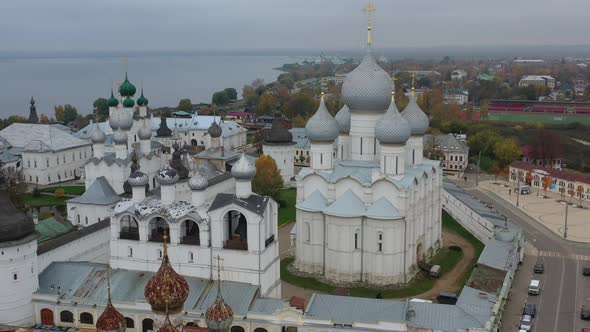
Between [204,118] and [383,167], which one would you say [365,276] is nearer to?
[383,167]

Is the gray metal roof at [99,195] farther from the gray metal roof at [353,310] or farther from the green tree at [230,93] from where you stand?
the green tree at [230,93]

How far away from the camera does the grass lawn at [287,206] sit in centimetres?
3165

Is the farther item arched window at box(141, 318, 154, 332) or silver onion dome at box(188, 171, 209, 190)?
silver onion dome at box(188, 171, 209, 190)

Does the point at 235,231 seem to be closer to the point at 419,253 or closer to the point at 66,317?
the point at 66,317

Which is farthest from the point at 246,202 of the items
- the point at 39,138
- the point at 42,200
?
the point at 39,138

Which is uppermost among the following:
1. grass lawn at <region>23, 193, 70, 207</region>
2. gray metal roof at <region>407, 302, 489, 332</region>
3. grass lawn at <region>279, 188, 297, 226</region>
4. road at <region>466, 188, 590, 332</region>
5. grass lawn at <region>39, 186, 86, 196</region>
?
gray metal roof at <region>407, 302, 489, 332</region>

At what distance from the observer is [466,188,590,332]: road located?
1972cm

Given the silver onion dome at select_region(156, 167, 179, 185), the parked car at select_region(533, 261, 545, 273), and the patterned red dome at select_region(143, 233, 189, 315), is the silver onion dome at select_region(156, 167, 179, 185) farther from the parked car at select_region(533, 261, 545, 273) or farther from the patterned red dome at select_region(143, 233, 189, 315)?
the parked car at select_region(533, 261, 545, 273)

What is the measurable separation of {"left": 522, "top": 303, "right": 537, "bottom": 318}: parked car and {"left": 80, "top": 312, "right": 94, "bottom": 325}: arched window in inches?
532

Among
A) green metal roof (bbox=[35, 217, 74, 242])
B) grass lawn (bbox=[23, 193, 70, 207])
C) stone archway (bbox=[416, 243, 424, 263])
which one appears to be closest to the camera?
green metal roof (bbox=[35, 217, 74, 242])

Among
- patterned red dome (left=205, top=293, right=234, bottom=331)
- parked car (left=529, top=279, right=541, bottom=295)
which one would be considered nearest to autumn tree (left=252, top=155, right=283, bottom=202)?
parked car (left=529, top=279, right=541, bottom=295)

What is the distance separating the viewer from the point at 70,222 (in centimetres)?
2644

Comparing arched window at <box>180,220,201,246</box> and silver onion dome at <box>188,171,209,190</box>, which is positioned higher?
silver onion dome at <box>188,171,209,190</box>

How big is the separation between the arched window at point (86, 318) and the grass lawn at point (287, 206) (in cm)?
1417
